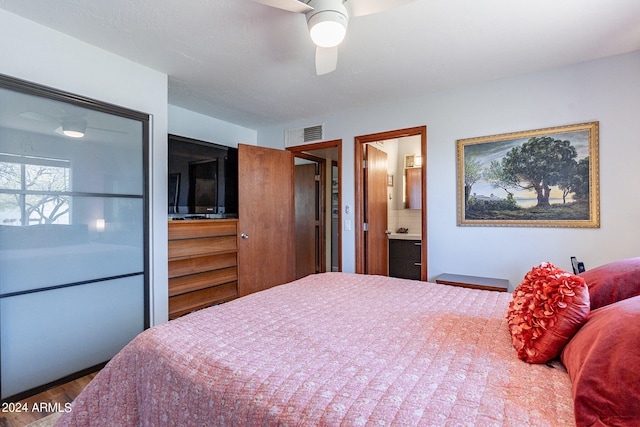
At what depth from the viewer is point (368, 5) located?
1.54 m

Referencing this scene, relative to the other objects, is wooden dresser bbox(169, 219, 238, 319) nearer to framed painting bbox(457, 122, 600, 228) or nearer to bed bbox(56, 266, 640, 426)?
bed bbox(56, 266, 640, 426)

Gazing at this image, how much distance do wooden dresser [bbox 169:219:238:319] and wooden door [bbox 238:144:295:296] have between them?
0.12 meters

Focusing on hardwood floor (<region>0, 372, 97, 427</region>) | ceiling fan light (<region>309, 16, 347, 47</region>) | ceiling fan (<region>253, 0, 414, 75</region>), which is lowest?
hardwood floor (<region>0, 372, 97, 427</region>)

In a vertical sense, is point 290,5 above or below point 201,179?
above

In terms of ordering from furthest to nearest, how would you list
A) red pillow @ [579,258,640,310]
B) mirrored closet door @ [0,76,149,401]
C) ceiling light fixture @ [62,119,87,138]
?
ceiling light fixture @ [62,119,87,138], mirrored closet door @ [0,76,149,401], red pillow @ [579,258,640,310]

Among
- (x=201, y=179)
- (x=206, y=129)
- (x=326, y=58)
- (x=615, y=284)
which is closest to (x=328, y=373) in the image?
(x=615, y=284)

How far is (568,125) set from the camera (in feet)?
8.16

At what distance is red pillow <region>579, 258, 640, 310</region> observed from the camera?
108 cm

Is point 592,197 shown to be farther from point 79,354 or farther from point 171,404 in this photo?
point 79,354

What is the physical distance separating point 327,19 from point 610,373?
1.75m

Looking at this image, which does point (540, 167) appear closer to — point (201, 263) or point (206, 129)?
point (201, 263)

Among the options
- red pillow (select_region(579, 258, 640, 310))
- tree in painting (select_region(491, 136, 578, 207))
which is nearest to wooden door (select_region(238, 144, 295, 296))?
tree in painting (select_region(491, 136, 578, 207))

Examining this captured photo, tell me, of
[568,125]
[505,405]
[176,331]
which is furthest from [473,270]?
[176,331]

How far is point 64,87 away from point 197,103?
139 centimetres
